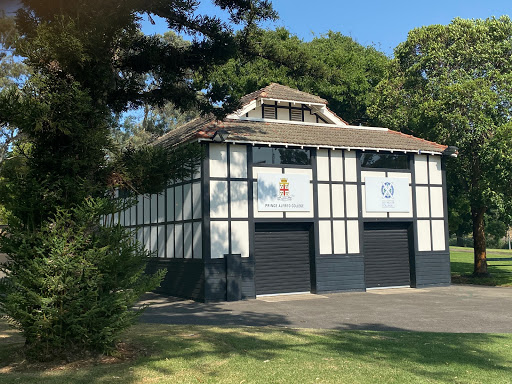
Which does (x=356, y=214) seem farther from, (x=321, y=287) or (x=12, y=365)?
(x=12, y=365)

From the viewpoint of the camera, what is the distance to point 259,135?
18.2m

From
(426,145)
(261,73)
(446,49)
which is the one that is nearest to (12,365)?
(426,145)

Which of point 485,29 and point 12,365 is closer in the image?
point 12,365

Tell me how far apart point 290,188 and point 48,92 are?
11.6 meters

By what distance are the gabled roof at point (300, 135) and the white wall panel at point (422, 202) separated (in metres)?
1.64

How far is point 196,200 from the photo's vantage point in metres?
17.8

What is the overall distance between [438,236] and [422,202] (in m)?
1.61

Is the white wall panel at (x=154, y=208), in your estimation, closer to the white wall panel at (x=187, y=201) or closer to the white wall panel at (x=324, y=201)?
the white wall panel at (x=187, y=201)

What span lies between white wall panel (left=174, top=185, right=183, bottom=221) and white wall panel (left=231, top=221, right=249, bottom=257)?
2464 mm

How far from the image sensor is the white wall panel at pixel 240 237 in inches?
687

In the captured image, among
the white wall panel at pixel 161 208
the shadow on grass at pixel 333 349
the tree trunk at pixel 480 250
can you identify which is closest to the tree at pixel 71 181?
the shadow on grass at pixel 333 349

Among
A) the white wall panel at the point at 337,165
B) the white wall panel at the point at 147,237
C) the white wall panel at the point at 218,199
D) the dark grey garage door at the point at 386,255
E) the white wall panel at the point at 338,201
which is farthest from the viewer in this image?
the white wall panel at the point at 147,237

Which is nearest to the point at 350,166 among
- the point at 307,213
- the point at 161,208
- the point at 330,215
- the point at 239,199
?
the point at 330,215

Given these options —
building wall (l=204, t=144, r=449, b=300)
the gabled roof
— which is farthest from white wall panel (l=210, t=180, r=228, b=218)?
the gabled roof
